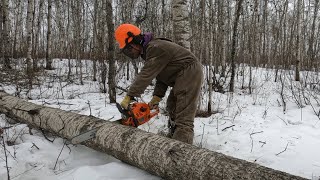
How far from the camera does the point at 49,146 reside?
3.39 m

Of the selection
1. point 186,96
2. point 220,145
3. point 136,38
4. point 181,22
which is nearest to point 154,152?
point 186,96

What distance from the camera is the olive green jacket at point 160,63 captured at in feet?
10.1

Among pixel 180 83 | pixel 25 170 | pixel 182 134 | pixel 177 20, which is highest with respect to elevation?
pixel 177 20

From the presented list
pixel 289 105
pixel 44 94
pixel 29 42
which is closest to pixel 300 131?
pixel 289 105

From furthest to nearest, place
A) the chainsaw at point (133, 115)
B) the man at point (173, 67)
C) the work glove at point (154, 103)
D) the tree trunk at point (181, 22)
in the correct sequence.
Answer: the tree trunk at point (181, 22) → the work glove at point (154, 103) → the man at point (173, 67) → the chainsaw at point (133, 115)

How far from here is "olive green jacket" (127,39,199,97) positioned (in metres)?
3.07

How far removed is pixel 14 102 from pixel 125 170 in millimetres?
2654

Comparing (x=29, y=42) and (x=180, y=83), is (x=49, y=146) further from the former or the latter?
(x=29, y=42)

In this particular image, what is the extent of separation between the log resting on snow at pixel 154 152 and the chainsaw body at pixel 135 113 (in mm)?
135

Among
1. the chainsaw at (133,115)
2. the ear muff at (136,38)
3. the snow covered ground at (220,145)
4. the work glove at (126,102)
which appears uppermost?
the ear muff at (136,38)

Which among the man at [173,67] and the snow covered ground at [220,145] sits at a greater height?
the man at [173,67]

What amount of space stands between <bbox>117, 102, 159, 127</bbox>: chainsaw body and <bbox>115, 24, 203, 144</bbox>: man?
0.33ft

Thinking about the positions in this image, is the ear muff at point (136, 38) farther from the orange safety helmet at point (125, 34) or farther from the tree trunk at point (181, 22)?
the tree trunk at point (181, 22)

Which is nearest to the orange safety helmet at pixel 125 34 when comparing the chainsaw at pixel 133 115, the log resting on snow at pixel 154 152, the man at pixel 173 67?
the man at pixel 173 67
